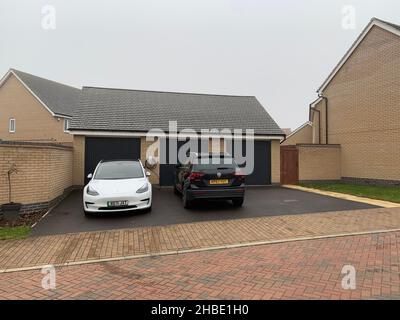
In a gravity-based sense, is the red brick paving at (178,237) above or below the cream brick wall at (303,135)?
below

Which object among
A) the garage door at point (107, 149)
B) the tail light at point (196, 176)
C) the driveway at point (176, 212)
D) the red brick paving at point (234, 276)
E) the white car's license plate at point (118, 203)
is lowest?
the red brick paving at point (234, 276)

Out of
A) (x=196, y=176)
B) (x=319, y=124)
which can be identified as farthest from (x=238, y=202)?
(x=319, y=124)

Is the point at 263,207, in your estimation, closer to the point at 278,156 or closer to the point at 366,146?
the point at 278,156

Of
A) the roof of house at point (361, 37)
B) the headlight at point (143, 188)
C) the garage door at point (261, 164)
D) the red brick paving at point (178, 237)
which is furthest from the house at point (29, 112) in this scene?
the red brick paving at point (178, 237)

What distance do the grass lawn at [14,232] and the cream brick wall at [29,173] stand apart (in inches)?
52.9

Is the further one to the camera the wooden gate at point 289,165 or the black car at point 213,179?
the wooden gate at point 289,165

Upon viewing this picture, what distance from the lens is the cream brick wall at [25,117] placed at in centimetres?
2508

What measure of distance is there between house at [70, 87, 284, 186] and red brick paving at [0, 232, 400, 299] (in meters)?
9.48

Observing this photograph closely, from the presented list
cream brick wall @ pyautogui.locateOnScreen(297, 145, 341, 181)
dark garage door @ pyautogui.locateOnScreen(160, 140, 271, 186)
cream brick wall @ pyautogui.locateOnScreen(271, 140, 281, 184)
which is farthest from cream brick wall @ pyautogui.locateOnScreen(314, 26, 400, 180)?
dark garage door @ pyautogui.locateOnScreen(160, 140, 271, 186)

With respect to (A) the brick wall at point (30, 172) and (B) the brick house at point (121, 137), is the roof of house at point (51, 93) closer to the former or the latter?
(B) the brick house at point (121, 137)

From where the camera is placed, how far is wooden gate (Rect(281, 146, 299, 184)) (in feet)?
50.9

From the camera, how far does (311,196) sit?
11.3m
